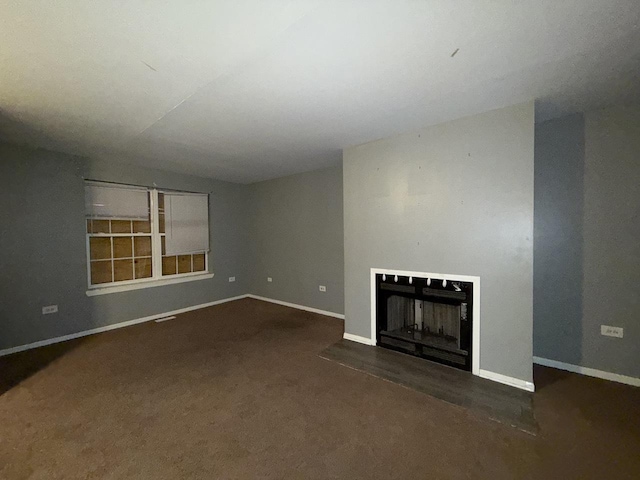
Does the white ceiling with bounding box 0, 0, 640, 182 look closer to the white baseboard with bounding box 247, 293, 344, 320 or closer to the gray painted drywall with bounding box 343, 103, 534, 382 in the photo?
the gray painted drywall with bounding box 343, 103, 534, 382

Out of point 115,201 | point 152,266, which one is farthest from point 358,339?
point 115,201

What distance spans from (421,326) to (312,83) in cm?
275

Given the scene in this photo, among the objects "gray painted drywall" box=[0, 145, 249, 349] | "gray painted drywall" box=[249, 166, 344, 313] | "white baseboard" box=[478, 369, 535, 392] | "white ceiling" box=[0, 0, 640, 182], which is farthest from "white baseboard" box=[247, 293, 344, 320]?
"white ceiling" box=[0, 0, 640, 182]

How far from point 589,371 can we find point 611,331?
440mm

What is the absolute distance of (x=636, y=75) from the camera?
1.94m

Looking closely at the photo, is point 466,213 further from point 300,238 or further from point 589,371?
point 300,238

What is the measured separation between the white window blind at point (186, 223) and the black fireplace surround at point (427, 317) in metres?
3.58

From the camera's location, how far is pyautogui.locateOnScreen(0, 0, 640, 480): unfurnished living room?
60.4 inches

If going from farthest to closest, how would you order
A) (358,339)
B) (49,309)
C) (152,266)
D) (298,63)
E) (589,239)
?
A: (152,266)
(49,309)
(358,339)
(589,239)
(298,63)

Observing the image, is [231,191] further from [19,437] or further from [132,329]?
[19,437]

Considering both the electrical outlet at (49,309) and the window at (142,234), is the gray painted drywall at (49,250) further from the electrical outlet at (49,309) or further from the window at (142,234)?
the window at (142,234)

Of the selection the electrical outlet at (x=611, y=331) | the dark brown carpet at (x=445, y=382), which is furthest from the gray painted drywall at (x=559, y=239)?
the dark brown carpet at (x=445, y=382)

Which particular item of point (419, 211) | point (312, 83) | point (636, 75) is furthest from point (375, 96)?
point (636, 75)

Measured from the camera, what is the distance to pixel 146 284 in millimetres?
4391
